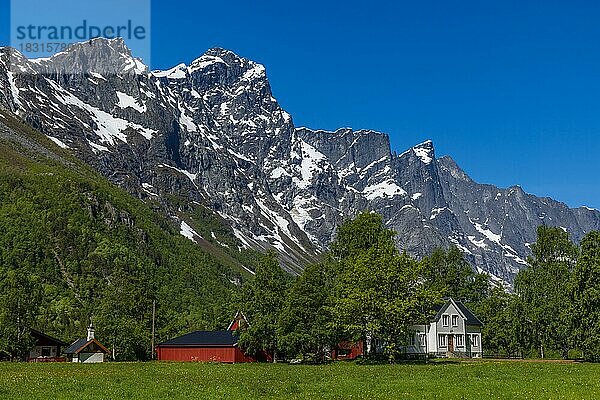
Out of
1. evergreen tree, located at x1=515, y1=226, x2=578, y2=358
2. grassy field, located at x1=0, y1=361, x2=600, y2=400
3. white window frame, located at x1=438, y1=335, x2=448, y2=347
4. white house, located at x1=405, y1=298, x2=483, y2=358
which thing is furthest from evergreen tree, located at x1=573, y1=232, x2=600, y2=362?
grassy field, located at x1=0, y1=361, x2=600, y2=400

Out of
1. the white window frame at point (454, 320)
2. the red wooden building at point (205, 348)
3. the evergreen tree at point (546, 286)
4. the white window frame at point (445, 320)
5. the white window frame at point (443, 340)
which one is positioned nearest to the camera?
the red wooden building at point (205, 348)

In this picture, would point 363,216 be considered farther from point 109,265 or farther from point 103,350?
point 109,265

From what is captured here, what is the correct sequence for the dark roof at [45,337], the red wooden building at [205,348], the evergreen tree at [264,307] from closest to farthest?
1. the evergreen tree at [264,307]
2. the red wooden building at [205,348]
3. the dark roof at [45,337]

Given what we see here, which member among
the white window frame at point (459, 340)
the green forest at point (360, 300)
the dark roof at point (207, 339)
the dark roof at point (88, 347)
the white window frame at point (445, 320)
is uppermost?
the green forest at point (360, 300)

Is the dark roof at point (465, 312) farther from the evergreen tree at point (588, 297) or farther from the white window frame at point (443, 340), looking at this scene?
the evergreen tree at point (588, 297)

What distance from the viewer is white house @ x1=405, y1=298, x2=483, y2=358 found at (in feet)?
333

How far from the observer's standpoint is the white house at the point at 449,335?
101 meters

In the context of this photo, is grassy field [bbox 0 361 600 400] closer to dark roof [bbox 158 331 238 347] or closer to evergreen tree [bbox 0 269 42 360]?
dark roof [bbox 158 331 238 347]

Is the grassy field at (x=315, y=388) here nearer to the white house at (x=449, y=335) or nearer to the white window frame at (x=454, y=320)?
the white house at (x=449, y=335)

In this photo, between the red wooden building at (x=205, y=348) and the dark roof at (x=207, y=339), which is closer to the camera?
the red wooden building at (x=205, y=348)

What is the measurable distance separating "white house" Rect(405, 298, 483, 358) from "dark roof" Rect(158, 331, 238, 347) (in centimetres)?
2818

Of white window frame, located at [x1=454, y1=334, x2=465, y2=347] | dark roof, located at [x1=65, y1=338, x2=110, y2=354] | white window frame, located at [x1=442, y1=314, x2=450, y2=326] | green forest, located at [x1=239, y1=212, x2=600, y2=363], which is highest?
green forest, located at [x1=239, y1=212, x2=600, y2=363]

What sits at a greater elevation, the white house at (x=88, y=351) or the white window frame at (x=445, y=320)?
the white window frame at (x=445, y=320)

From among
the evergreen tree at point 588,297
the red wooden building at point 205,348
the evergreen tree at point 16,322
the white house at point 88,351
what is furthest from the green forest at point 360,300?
the evergreen tree at point 16,322
